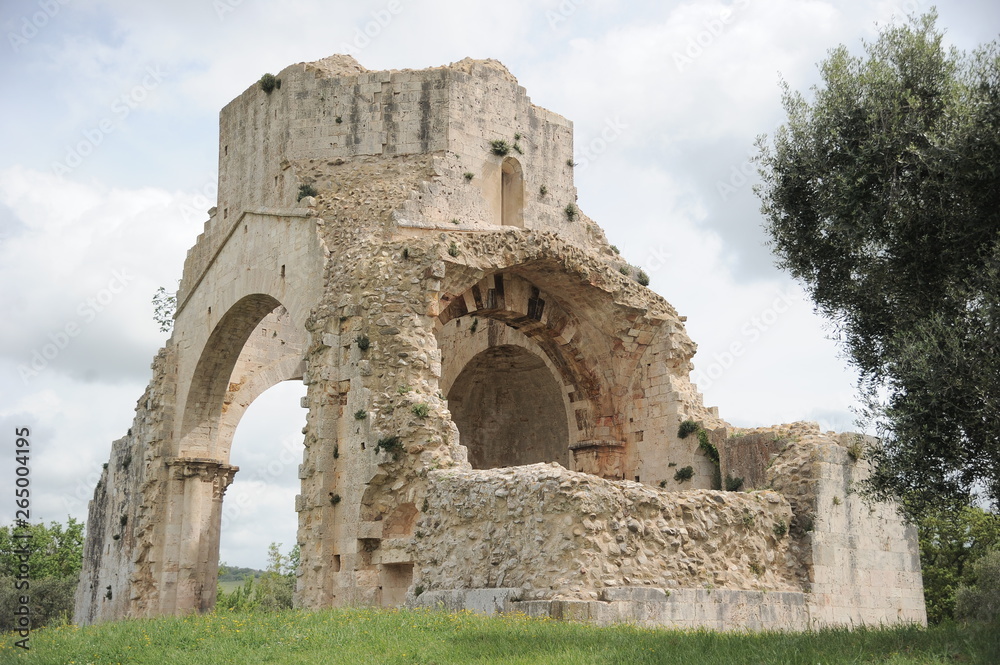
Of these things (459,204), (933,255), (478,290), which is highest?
(459,204)

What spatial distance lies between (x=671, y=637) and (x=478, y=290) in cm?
1009

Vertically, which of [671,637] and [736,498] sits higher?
[736,498]

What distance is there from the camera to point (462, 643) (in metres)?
10.0

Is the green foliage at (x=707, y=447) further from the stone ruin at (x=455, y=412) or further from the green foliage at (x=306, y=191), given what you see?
the green foliage at (x=306, y=191)

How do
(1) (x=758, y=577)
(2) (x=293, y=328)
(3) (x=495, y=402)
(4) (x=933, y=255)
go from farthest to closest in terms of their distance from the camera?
(2) (x=293, y=328) → (3) (x=495, y=402) → (1) (x=758, y=577) → (4) (x=933, y=255)

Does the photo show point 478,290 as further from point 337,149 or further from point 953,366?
point 953,366

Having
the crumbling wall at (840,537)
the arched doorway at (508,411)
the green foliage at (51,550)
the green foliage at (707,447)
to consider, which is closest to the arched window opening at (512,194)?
the arched doorway at (508,411)

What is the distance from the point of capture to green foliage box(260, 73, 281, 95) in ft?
69.2

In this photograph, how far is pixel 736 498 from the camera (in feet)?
47.5

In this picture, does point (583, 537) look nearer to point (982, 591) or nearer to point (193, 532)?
point (193, 532)

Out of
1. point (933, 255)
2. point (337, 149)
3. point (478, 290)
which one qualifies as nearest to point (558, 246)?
point (478, 290)

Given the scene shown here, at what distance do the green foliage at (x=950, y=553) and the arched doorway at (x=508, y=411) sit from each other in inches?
420

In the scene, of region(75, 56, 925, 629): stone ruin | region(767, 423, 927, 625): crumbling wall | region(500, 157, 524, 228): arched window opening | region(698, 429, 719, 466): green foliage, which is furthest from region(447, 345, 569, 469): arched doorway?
region(767, 423, 927, 625): crumbling wall

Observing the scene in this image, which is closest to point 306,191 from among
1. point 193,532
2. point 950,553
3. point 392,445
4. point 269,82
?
point 269,82
